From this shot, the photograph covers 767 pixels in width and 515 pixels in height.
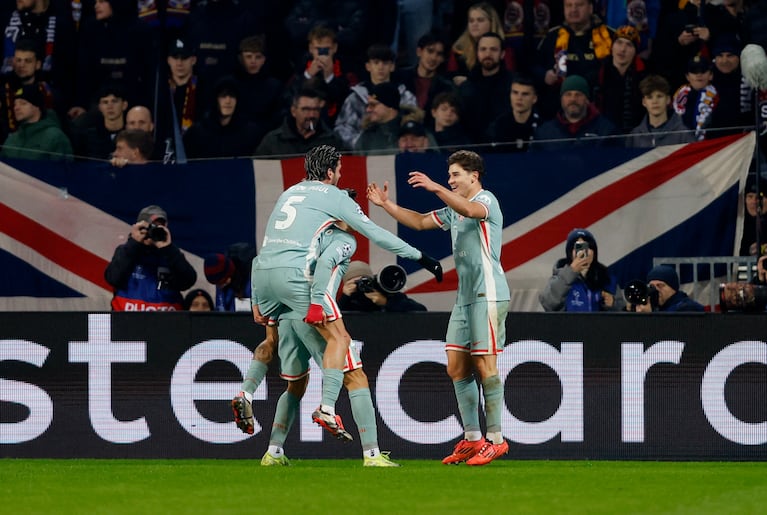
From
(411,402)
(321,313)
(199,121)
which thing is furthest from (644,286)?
(199,121)

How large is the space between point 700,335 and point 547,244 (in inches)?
80.2

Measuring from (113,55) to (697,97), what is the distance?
6641mm

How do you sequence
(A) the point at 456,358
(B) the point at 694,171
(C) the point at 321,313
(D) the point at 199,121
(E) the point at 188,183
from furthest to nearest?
(D) the point at 199,121 < (E) the point at 188,183 < (B) the point at 694,171 < (A) the point at 456,358 < (C) the point at 321,313

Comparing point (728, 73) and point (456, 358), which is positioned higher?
point (728, 73)

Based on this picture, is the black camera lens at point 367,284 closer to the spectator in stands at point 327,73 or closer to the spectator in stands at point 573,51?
the spectator in stands at point 573,51

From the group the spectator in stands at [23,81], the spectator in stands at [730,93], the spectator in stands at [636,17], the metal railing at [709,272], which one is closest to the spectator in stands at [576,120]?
the spectator in stands at [730,93]

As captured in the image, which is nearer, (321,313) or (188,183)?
(321,313)

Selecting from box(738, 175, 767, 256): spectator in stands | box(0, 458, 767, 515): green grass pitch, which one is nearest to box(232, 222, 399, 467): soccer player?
box(0, 458, 767, 515): green grass pitch

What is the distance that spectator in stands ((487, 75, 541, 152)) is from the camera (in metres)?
14.8

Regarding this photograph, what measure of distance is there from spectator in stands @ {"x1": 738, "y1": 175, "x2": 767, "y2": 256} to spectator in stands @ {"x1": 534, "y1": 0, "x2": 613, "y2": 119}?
9.13 feet

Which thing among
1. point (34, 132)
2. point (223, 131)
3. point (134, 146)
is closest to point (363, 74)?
point (223, 131)

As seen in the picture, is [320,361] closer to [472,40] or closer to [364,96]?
[364,96]

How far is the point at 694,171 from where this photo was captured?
12.7m

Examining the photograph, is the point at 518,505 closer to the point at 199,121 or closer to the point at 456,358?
the point at 456,358
